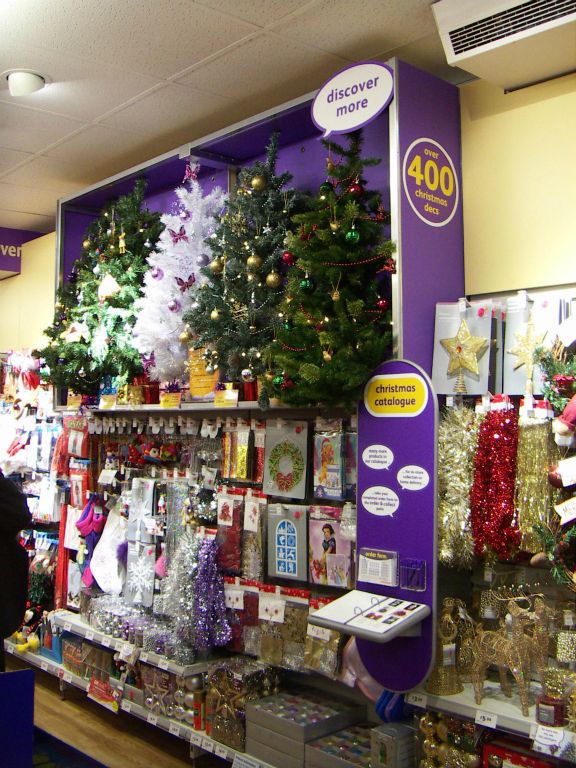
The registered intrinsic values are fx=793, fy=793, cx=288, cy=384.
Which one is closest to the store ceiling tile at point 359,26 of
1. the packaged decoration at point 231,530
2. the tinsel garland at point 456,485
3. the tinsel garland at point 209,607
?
the tinsel garland at point 456,485

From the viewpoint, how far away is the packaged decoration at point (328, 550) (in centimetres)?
355

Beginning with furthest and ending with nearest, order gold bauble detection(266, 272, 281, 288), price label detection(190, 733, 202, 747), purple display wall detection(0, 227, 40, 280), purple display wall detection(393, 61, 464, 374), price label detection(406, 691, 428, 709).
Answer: purple display wall detection(0, 227, 40, 280), price label detection(190, 733, 202, 747), gold bauble detection(266, 272, 281, 288), purple display wall detection(393, 61, 464, 374), price label detection(406, 691, 428, 709)

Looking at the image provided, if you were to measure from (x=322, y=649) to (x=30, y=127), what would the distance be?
3.27 metres

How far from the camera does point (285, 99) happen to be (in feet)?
13.7

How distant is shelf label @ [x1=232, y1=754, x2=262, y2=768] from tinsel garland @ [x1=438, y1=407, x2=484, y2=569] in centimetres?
129

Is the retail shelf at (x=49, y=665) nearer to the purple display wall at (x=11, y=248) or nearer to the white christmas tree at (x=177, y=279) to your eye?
the white christmas tree at (x=177, y=279)

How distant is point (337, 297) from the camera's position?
3.19 metres

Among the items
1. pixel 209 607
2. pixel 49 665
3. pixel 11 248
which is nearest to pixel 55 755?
pixel 49 665

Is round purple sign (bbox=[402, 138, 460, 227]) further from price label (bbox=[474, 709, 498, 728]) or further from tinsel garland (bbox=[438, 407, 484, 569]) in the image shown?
price label (bbox=[474, 709, 498, 728])

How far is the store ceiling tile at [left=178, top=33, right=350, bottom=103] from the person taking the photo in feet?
11.7

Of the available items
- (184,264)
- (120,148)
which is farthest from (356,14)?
(120,148)

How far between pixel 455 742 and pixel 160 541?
2.16 meters

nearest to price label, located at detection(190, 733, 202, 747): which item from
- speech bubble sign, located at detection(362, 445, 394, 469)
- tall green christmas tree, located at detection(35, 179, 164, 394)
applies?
speech bubble sign, located at detection(362, 445, 394, 469)

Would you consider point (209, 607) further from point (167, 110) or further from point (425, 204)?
point (167, 110)
